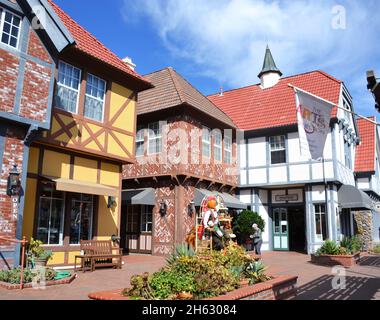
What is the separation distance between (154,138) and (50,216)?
794cm

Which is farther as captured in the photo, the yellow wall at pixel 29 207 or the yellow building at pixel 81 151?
the yellow building at pixel 81 151

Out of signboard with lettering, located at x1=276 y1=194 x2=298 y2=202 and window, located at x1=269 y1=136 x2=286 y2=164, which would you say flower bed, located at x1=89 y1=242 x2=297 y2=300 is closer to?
window, located at x1=269 y1=136 x2=286 y2=164

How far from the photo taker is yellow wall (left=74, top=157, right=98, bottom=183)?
41.0 feet

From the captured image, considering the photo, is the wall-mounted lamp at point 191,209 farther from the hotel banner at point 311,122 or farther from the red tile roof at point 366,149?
the red tile roof at point 366,149

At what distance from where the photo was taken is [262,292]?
6973mm

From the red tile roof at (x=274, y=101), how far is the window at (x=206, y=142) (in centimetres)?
325

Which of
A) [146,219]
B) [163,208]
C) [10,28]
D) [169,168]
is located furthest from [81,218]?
[10,28]

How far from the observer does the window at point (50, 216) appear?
37.2 ft

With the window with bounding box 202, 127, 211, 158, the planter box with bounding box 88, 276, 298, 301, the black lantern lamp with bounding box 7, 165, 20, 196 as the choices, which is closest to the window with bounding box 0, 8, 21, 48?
the black lantern lamp with bounding box 7, 165, 20, 196

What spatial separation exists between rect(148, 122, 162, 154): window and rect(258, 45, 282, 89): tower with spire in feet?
31.9

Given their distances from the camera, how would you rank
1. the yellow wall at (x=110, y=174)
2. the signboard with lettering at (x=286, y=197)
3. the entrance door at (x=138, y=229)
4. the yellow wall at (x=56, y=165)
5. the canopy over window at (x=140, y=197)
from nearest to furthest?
the yellow wall at (x=56, y=165), the yellow wall at (x=110, y=174), the canopy over window at (x=140, y=197), the entrance door at (x=138, y=229), the signboard with lettering at (x=286, y=197)

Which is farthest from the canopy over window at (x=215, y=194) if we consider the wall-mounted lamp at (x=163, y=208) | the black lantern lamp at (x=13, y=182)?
the black lantern lamp at (x=13, y=182)

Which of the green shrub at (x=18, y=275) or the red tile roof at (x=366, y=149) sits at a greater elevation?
the red tile roof at (x=366, y=149)
